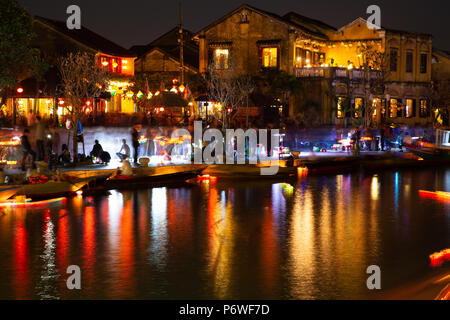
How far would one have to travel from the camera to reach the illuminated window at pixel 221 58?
5178 centimetres

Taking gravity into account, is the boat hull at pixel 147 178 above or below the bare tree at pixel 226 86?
below

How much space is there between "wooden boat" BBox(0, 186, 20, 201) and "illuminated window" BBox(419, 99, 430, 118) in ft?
150

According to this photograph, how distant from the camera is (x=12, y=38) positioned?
1217 inches

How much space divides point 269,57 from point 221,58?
12.5ft

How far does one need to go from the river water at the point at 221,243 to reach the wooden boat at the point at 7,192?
77cm

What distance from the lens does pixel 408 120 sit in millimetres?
57594

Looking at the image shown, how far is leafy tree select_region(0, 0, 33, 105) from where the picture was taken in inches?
1182

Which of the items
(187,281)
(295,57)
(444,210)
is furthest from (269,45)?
(187,281)

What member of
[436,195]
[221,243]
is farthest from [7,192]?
[436,195]

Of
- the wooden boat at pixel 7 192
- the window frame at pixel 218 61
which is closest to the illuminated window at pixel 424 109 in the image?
the window frame at pixel 218 61

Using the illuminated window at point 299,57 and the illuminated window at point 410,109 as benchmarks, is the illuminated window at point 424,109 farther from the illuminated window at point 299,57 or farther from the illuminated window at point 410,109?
the illuminated window at point 299,57

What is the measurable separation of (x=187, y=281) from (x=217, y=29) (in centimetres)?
4348

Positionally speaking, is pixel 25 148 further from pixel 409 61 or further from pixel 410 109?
pixel 410 109

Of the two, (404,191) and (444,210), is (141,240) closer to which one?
(444,210)
